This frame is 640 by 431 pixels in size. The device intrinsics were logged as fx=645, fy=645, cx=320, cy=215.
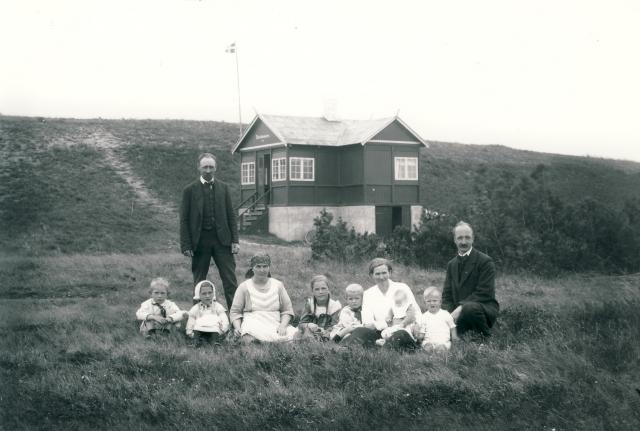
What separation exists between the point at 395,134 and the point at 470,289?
20.1 metres

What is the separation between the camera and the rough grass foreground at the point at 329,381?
4.76m

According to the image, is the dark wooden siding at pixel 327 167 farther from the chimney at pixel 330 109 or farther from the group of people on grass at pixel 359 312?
the group of people on grass at pixel 359 312

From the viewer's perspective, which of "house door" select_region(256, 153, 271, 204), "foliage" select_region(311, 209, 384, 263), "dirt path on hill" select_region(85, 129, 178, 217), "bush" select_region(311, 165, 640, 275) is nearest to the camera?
"bush" select_region(311, 165, 640, 275)

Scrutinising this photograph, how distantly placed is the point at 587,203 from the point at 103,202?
19.9 meters

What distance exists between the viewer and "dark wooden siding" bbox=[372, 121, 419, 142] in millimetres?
26422

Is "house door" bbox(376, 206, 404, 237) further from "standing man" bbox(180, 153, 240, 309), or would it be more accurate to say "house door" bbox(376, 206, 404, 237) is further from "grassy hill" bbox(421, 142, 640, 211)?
"standing man" bbox(180, 153, 240, 309)

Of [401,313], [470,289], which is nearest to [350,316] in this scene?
[401,313]

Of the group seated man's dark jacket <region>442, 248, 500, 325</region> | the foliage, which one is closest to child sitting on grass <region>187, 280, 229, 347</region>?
seated man's dark jacket <region>442, 248, 500, 325</region>

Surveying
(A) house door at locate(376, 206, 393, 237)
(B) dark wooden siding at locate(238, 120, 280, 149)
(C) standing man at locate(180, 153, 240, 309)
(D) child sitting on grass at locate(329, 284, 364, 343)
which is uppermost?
(B) dark wooden siding at locate(238, 120, 280, 149)

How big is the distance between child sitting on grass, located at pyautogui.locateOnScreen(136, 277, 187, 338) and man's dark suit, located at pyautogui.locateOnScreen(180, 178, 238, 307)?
80 cm

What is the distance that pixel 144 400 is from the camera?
17.1ft

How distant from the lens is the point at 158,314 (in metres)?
7.55

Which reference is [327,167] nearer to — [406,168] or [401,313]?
[406,168]

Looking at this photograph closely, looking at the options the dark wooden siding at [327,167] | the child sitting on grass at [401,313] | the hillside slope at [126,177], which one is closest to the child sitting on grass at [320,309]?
the child sitting on grass at [401,313]
